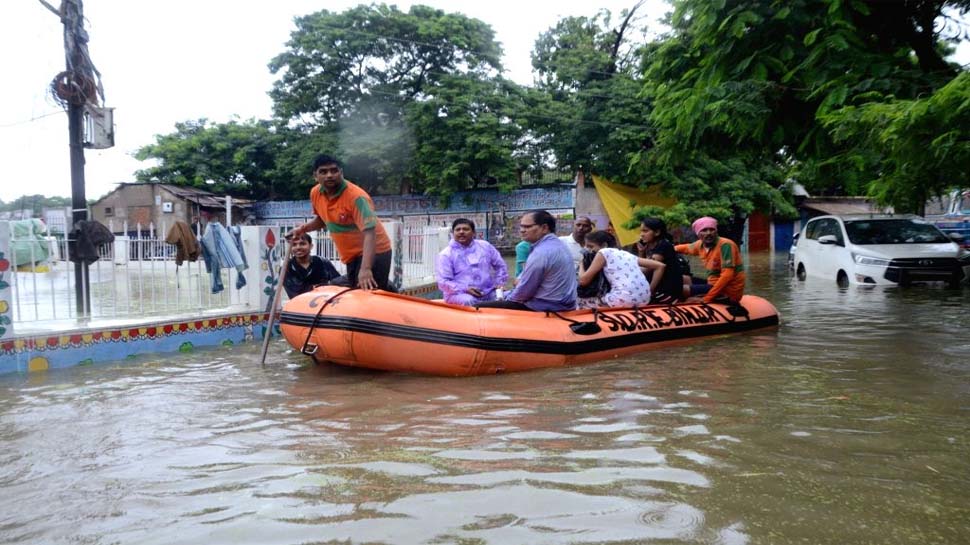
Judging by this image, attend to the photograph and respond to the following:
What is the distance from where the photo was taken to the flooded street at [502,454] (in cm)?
272

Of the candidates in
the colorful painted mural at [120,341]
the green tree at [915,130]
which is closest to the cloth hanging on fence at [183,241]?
the colorful painted mural at [120,341]

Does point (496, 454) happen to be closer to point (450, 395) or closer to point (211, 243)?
point (450, 395)

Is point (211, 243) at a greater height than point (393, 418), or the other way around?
point (211, 243)

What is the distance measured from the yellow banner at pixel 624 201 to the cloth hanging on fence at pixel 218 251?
17.2 m

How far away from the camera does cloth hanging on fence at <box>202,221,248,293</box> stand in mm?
7902

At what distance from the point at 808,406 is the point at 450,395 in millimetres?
2233

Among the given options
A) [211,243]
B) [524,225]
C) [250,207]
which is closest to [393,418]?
[524,225]

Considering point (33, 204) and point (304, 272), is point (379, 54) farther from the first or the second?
point (304, 272)

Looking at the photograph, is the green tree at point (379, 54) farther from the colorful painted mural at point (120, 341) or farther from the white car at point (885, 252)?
the colorful painted mural at point (120, 341)

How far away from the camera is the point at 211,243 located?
7.91 metres

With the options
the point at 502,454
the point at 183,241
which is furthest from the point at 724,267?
the point at 183,241

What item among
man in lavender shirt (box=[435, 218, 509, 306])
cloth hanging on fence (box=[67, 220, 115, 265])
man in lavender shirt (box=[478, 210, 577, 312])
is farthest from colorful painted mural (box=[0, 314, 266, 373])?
man in lavender shirt (box=[478, 210, 577, 312])

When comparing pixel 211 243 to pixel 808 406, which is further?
pixel 211 243

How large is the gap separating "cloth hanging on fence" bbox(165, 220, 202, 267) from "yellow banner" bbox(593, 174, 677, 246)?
1734 centimetres
